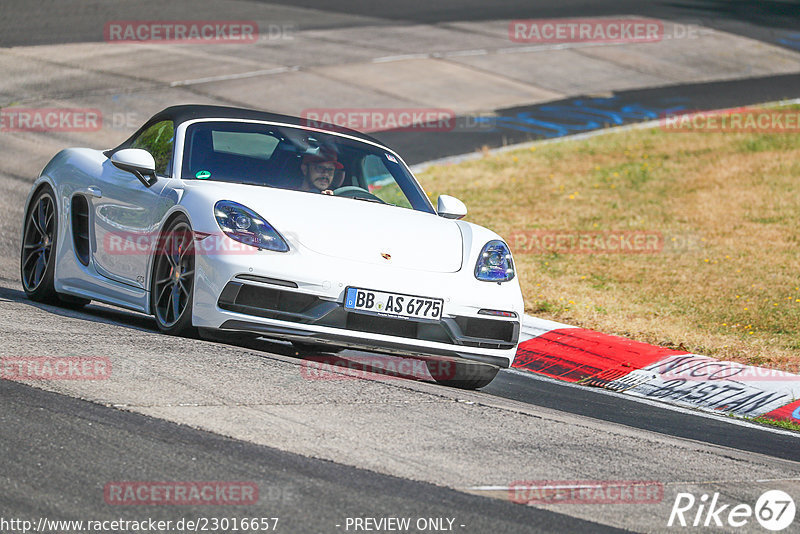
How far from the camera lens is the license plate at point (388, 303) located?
20.7ft

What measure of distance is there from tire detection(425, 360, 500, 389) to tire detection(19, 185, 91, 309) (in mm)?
2766

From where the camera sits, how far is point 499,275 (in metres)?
6.93

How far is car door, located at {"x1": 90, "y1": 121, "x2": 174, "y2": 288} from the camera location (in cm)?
707

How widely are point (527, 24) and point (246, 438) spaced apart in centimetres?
2542

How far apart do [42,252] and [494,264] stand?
11.2 feet

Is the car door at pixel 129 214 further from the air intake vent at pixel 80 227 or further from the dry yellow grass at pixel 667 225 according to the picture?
the dry yellow grass at pixel 667 225

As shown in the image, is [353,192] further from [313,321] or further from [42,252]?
[42,252]

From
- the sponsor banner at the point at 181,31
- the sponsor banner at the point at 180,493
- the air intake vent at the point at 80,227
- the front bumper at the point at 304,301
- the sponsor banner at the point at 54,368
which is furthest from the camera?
the sponsor banner at the point at 181,31

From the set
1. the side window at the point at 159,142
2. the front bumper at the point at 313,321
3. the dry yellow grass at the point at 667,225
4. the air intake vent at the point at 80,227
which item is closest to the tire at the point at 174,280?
the front bumper at the point at 313,321

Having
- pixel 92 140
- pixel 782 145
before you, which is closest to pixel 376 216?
pixel 92 140

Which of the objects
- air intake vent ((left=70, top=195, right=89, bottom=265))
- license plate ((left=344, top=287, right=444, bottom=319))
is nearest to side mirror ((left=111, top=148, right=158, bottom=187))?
air intake vent ((left=70, top=195, right=89, bottom=265))

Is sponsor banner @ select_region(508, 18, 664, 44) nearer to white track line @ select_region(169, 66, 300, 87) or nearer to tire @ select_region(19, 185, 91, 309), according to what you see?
white track line @ select_region(169, 66, 300, 87)

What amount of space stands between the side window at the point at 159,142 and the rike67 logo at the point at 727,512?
4.07 metres

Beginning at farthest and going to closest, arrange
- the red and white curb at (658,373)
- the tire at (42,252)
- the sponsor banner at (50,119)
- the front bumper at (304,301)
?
the sponsor banner at (50,119) < the tire at (42,252) < the red and white curb at (658,373) < the front bumper at (304,301)
